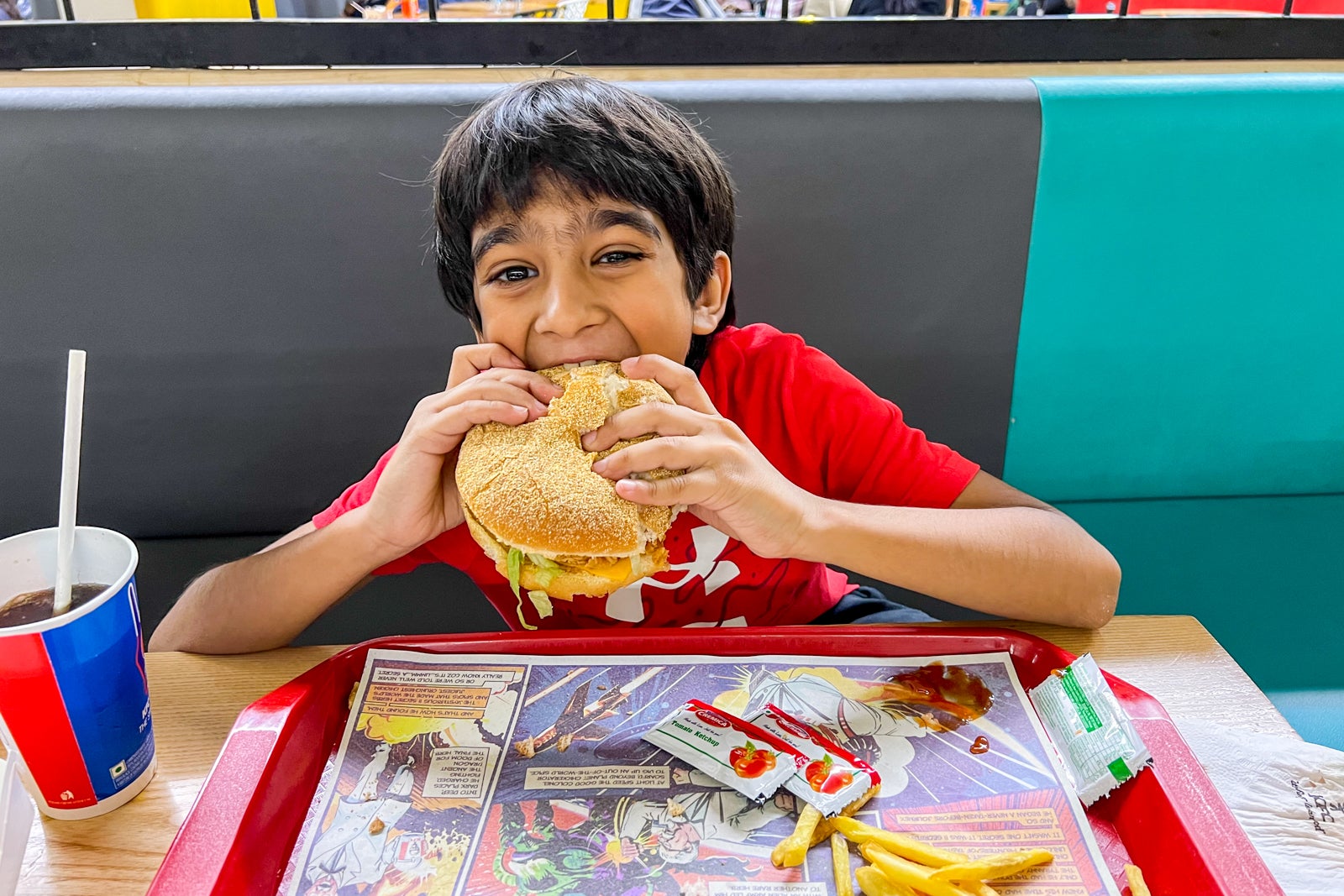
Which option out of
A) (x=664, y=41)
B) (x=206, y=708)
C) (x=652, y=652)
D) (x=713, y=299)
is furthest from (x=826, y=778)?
(x=664, y=41)

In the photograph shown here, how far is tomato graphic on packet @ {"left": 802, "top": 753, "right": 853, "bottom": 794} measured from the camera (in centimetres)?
101

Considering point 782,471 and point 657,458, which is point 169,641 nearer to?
point 657,458

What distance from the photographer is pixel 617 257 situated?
4.50 ft

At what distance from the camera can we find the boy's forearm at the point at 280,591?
134cm

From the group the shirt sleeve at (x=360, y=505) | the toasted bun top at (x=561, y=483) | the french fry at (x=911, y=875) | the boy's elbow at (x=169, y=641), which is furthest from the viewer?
the shirt sleeve at (x=360, y=505)

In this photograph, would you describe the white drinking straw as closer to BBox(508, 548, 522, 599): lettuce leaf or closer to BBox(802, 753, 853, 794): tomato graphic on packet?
A: BBox(508, 548, 522, 599): lettuce leaf

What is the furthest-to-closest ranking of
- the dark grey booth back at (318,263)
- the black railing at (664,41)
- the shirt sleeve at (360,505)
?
the black railing at (664,41) < the dark grey booth back at (318,263) < the shirt sleeve at (360,505)

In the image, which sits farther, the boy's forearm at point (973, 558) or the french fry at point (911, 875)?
the boy's forearm at point (973, 558)

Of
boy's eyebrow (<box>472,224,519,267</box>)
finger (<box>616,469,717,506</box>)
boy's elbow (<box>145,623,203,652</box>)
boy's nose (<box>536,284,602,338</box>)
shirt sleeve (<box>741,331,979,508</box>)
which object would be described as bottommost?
boy's elbow (<box>145,623,203,652</box>)

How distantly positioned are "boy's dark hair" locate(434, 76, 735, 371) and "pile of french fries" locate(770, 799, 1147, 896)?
0.82 meters

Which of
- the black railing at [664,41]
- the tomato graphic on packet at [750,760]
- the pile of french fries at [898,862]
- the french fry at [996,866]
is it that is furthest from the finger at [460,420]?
the black railing at [664,41]

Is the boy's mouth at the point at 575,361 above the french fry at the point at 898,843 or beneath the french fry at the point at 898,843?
above

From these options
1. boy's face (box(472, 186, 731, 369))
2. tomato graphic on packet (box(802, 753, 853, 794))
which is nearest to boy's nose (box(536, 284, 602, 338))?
boy's face (box(472, 186, 731, 369))

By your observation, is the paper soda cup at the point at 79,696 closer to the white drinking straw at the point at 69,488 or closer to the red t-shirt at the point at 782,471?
the white drinking straw at the point at 69,488
